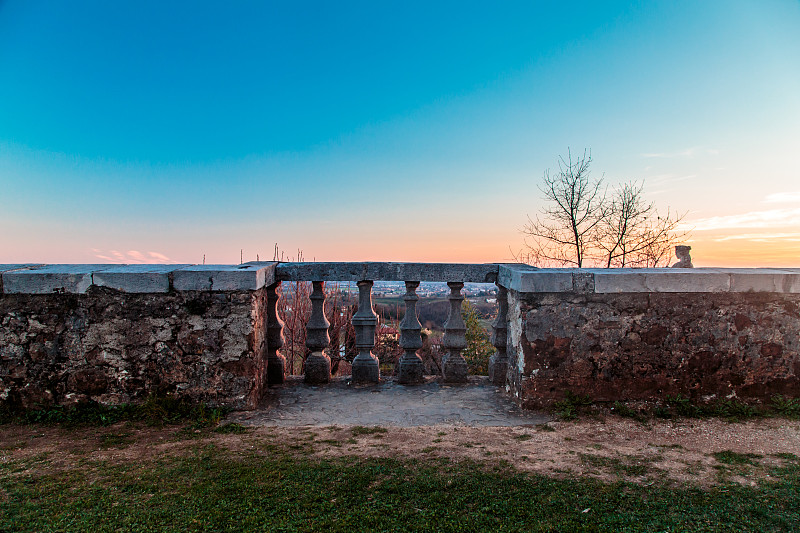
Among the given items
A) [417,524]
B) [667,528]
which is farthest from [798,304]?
[417,524]

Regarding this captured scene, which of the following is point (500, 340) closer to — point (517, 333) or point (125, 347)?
point (517, 333)

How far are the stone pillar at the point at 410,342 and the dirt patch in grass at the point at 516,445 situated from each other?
1426 millimetres

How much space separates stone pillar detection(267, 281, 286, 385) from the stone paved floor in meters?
0.16

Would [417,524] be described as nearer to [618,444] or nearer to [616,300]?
[618,444]

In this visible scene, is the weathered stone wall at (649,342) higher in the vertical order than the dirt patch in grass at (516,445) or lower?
higher

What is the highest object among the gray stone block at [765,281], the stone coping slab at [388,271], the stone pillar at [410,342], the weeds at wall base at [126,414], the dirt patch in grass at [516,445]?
the stone coping slab at [388,271]

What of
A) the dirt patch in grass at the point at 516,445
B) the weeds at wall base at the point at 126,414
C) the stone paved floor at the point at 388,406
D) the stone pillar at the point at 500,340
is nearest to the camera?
the dirt patch in grass at the point at 516,445

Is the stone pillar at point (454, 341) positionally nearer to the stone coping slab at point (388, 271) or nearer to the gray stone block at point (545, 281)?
the stone coping slab at point (388, 271)

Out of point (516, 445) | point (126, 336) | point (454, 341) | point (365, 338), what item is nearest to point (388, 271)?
point (365, 338)

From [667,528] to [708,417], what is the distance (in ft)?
7.53

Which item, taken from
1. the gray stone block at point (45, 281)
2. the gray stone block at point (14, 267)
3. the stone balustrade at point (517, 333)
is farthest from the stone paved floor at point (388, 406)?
the gray stone block at point (14, 267)

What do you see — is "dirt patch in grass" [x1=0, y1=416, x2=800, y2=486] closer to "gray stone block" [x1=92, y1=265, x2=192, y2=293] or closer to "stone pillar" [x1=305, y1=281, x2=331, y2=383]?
"gray stone block" [x1=92, y1=265, x2=192, y2=293]

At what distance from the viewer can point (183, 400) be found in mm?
4320

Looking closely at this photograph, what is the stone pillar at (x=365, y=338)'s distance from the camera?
17.8 ft
